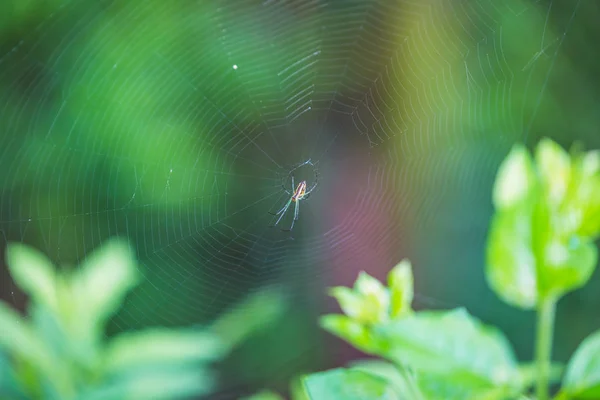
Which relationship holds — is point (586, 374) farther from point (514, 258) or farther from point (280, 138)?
point (280, 138)

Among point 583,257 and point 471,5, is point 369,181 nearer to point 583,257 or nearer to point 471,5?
point 471,5

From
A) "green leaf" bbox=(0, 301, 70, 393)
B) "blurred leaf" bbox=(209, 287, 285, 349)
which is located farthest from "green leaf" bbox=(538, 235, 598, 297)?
"blurred leaf" bbox=(209, 287, 285, 349)

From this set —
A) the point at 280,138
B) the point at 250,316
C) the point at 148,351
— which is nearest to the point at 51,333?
the point at 148,351

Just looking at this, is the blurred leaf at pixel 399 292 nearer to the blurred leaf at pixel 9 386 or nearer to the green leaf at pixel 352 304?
the green leaf at pixel 352 304

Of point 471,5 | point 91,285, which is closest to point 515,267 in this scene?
point 91,285

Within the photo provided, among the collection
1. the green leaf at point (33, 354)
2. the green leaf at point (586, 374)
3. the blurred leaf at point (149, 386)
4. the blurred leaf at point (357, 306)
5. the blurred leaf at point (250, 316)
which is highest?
the blurred leaf at point (250, 316)

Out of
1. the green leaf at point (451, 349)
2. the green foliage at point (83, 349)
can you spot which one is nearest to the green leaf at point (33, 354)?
the green foliage at point (83, 349)

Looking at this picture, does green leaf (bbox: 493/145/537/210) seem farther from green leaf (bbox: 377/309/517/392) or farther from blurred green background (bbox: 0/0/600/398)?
blurred green background (bbox: 0/0/600/398)
